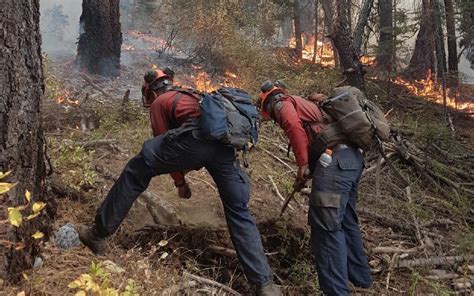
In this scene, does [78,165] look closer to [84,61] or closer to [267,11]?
[84,61]

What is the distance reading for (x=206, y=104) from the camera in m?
3.41

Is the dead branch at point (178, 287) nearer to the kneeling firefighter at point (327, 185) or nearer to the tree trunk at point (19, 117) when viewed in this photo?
the tree trunk at point (19, 117)

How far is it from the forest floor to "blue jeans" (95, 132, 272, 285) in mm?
347

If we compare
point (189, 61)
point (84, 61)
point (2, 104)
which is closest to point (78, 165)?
point (2, 104)

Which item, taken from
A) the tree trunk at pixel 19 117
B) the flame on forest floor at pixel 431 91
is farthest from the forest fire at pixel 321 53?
the tree trunk at pixel 19 117

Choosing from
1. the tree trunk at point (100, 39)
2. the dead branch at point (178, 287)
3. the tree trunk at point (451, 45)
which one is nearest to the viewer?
the dead branch at point (178, 287)

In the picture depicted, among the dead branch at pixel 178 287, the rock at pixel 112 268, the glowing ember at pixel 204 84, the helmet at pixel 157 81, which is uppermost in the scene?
the helmet at pixel 157 81

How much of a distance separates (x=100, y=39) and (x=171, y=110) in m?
7.65

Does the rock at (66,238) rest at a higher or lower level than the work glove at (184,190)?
lower

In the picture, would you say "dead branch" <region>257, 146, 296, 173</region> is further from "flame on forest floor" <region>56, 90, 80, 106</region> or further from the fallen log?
"flame on forest floor" <region>56, 90, 80, 106</region>

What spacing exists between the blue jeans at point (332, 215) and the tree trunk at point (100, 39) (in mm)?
7868

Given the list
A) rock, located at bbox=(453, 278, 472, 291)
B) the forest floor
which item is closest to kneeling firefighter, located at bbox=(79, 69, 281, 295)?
the forest floor

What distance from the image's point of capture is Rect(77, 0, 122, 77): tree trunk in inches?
401

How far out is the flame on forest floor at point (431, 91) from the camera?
12.2 meters
